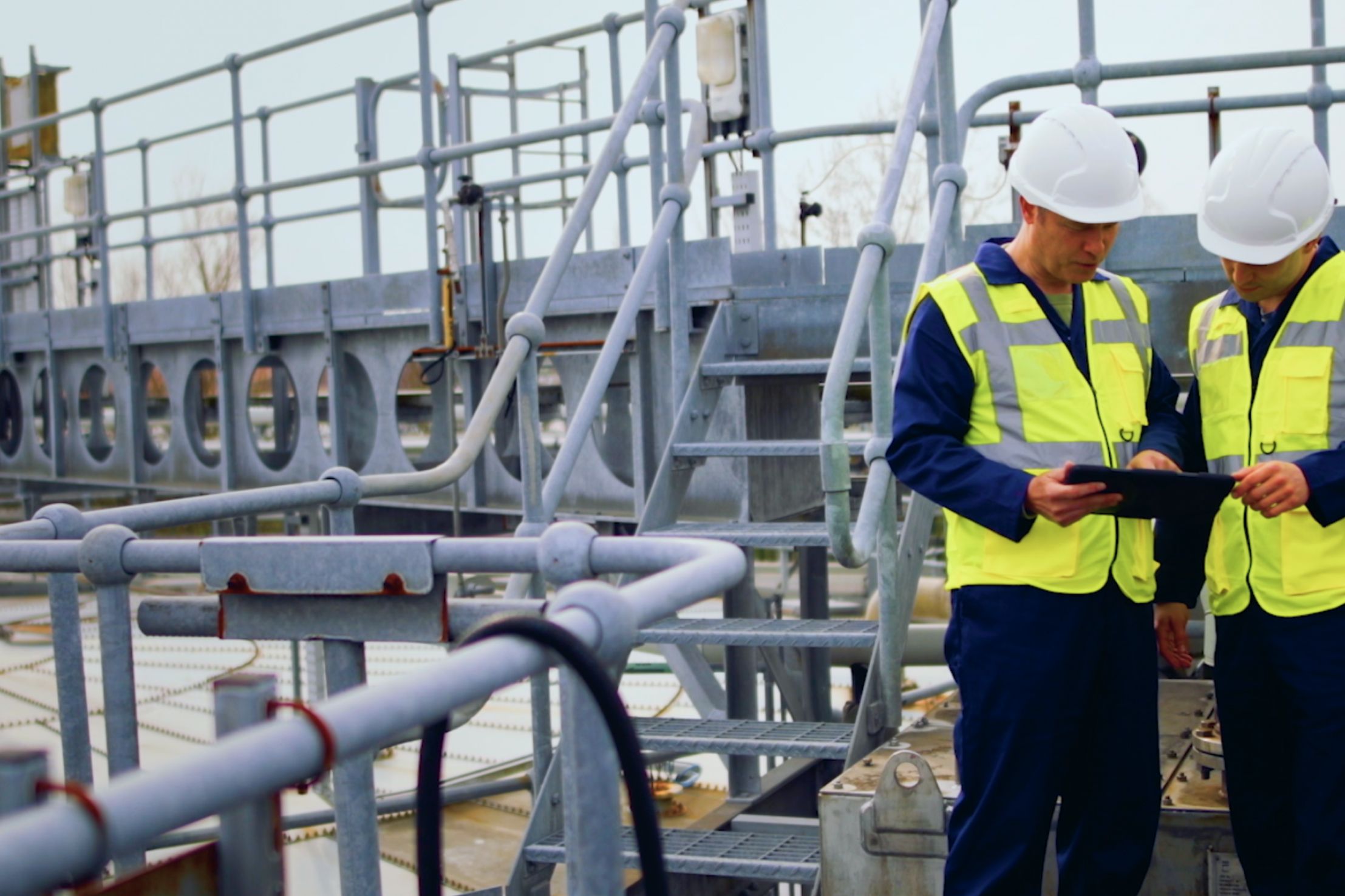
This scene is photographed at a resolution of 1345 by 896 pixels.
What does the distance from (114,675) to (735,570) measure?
1033mm

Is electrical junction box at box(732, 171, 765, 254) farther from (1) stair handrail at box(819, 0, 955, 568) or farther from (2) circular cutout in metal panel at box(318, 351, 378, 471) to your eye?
(2) circular cutout in metal panel at box(318, 351, 378, 471)

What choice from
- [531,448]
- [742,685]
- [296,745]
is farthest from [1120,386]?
[742,685]

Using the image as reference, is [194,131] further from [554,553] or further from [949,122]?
[554,553]

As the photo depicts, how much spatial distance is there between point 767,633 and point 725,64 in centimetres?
315

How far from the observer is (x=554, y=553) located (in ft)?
6.22

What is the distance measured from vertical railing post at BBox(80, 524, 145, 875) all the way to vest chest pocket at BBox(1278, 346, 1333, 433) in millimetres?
2256

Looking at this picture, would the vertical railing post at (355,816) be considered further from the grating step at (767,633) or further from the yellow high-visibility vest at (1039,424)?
the grating step at (767,633)

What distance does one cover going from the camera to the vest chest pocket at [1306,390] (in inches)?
123

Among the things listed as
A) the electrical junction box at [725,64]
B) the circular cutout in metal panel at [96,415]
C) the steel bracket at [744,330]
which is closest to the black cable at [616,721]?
the steel bracket at [744,330]

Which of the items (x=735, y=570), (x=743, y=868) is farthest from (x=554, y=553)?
(x=743, y=868)

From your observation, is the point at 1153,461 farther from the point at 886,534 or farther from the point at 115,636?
the point at 115,636

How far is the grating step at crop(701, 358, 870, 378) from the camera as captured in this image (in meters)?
4.91

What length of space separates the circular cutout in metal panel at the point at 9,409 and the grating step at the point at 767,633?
8060 mm

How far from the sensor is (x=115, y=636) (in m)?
2.31
